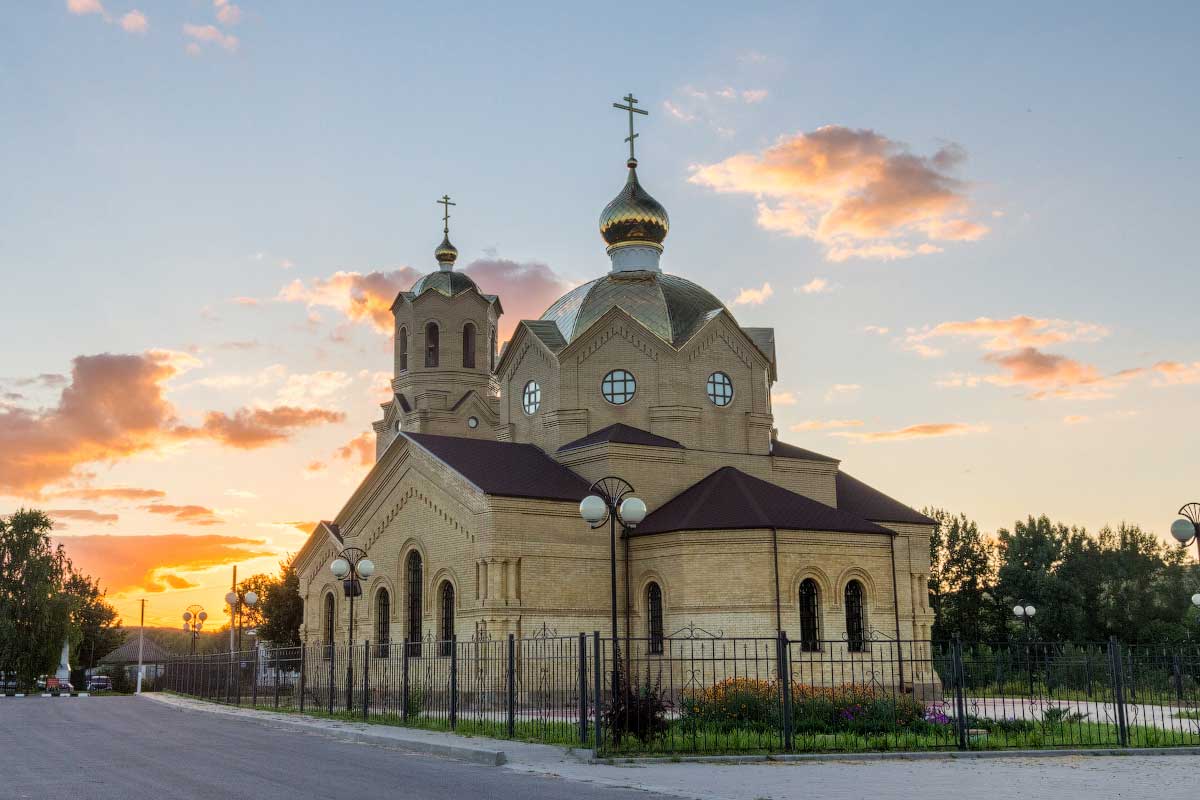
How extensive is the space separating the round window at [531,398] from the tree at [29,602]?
25.3 meters

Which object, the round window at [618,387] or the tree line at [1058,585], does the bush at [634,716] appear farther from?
the tree line at [1058,585]

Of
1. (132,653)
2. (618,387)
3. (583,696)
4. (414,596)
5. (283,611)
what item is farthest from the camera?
(132,653)

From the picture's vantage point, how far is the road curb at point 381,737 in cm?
1465

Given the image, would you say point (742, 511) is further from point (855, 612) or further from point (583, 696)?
point (583, 696)

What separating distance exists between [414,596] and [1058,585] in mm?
33382

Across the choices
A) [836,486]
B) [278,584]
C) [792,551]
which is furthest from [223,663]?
[278,584]

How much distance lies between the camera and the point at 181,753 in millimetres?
15391

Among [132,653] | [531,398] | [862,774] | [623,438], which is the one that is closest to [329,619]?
[531,398]

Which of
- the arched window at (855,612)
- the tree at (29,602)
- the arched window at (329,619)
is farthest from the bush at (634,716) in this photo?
the tree at (29,602)

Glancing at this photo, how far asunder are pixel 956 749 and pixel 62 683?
140 ft

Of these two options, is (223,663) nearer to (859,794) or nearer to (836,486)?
(836,486)

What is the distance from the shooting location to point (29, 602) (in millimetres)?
45312

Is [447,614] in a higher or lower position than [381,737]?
higher

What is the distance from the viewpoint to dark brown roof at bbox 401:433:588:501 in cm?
2720
